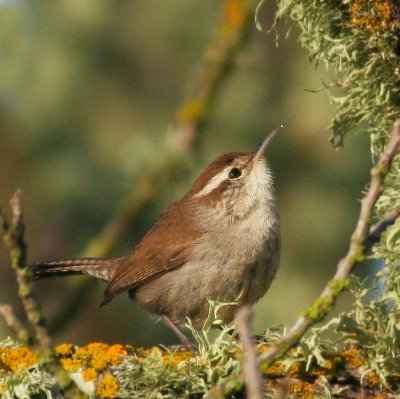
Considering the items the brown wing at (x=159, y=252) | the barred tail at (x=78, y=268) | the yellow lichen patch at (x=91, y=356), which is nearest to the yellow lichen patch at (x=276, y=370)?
the yellow lichen patch at (x=91, y=356)

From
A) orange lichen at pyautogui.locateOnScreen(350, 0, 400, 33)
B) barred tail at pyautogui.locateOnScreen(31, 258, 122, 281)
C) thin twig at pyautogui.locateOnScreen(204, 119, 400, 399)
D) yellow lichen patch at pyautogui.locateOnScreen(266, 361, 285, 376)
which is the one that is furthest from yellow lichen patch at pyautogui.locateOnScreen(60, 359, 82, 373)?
barred tail at pyautogui.locateOnScreen(31, 258, 122, 281)

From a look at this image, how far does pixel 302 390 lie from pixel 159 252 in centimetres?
252

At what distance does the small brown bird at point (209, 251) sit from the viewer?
520cm

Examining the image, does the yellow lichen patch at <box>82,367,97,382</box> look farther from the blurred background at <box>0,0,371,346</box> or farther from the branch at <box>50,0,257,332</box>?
the blurred background at <box>0,0,371,346</box>

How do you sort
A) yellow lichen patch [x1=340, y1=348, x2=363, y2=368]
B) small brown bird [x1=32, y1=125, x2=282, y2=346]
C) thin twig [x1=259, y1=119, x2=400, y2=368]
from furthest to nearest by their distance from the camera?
1. small brown bird [x1=32, y1=125, x2=282, y2=346]
2. yellow lichen patch [x1=340, y1=348, x2=363, y2=368]
3. thin twig [x1=259, y1=119, x2=400, y2=368]

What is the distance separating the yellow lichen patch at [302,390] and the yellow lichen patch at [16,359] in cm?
88

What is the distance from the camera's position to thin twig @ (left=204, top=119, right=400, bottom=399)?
96.0 inches

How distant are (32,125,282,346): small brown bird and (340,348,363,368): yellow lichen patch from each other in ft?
4.59

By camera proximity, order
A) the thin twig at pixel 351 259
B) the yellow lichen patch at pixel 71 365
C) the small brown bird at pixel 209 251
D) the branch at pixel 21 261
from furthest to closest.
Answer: the small brown bird at pixel 209 251
the yellow lichen patch at pixel 71 365
the thin twig at pixel 351 259
the branch at pixel 21 261

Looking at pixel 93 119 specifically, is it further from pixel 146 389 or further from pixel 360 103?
Answer: pixel 146 389

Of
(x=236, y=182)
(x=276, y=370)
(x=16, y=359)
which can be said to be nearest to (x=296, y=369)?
(x=276, y=370)

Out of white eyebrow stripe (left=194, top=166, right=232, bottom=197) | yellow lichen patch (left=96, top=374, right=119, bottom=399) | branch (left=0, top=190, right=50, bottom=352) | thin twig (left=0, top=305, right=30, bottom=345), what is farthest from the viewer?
white eyebrow stripe (left=194, top=166, right=232, bottom=197)

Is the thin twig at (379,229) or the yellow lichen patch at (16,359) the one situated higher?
the thin twig at (379,229)

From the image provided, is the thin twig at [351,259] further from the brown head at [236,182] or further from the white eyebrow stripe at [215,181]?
the white eyebrow stripe at [215,181]
